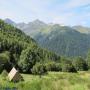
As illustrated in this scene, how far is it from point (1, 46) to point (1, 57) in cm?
2984

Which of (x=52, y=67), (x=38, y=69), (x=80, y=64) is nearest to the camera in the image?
(x=38, y=69)

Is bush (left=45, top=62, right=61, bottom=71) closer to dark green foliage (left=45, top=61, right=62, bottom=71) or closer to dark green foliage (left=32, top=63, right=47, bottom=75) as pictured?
dark green foliage (left=45, top=61, right=62, bottom=71)

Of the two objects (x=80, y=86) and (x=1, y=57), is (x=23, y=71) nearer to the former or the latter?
(x=1, y=57)

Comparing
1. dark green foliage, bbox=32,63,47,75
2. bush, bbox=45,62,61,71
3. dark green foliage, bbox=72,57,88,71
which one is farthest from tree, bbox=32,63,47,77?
dark green foliage, bbox=72,57,88,71

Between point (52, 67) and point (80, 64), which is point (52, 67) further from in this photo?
point (80, 64)

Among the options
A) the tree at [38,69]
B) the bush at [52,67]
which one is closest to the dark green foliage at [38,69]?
the tree at [38,69]

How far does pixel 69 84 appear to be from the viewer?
22.4m

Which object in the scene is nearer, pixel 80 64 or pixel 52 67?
pixel 52 67

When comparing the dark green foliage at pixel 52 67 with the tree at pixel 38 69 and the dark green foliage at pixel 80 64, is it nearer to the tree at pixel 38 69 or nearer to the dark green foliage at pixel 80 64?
the tree at pixel 38 69

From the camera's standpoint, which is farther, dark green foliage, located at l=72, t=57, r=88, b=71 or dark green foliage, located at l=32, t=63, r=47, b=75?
Answer: dark green foliage, located at l=72, t=57, r=88, b=71

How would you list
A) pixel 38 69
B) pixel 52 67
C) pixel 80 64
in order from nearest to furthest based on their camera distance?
pixel 38 69 → pixel 52 67 → pixel 80 64

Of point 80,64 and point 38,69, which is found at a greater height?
point 38,69

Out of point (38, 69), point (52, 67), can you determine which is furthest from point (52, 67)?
point (38, 69)

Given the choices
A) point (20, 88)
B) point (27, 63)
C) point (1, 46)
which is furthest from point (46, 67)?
point (20, 88)
